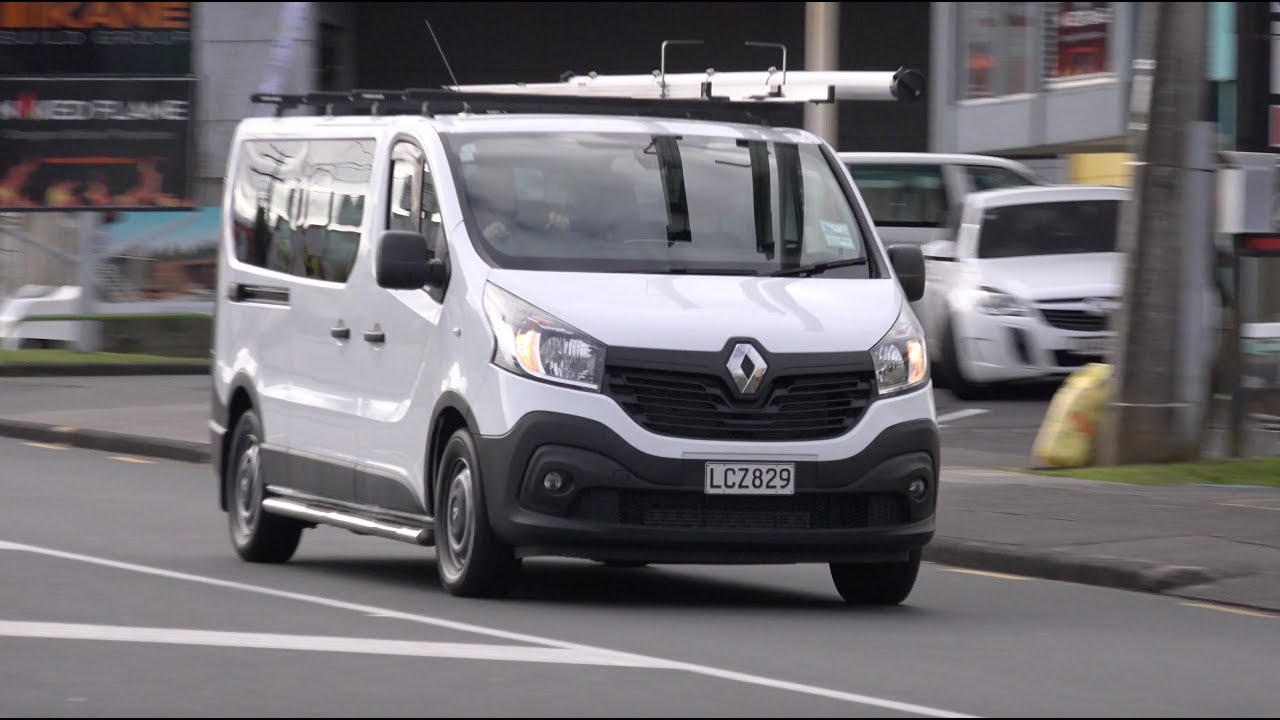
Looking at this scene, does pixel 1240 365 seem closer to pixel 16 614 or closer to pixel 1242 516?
pixel 1242 516

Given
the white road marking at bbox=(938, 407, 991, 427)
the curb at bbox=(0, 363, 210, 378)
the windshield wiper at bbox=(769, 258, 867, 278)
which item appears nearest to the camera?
the windshield wiper at bbox=(769, 258, 867, 278)

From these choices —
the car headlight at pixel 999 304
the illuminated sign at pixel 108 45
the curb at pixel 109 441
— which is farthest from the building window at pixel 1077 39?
the curb at pixel 109 441

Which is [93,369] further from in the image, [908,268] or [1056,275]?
[908,268]

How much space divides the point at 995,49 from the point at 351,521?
2692cm

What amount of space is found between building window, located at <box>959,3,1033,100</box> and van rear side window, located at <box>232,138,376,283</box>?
79.2ft

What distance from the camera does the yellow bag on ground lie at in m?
17.1

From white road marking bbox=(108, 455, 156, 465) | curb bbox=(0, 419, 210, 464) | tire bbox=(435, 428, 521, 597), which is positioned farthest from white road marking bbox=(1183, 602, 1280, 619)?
white road marking bbox=(108, 455, 156, 465)

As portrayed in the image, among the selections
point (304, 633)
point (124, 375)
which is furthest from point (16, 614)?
point (124, 375)

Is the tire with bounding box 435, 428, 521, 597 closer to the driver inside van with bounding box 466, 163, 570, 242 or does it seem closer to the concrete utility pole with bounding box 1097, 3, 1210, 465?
the driver inside van with bounding box 466, 163, 570, 242

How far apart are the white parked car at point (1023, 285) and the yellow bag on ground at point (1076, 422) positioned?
136 inches

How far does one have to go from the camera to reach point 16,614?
32.8 ft

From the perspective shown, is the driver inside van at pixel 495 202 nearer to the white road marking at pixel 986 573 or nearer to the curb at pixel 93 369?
the white road marking at pixel 986 573

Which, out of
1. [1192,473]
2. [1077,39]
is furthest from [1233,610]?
[1077,39]

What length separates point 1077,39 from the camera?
35.0 m
